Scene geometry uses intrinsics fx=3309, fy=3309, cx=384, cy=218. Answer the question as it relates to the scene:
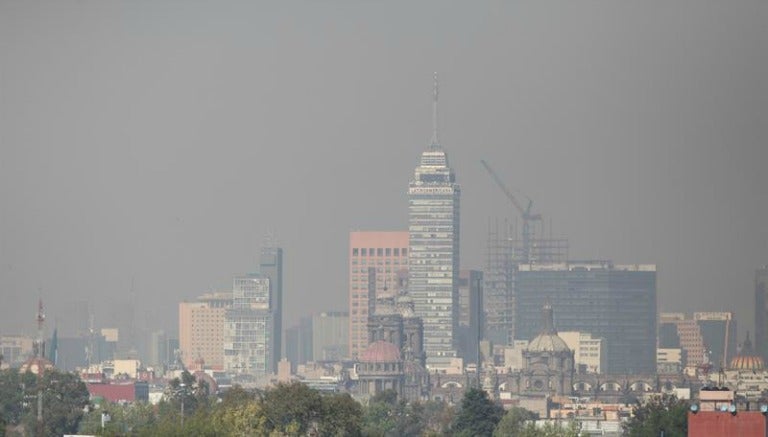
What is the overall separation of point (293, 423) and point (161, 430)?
4.82m

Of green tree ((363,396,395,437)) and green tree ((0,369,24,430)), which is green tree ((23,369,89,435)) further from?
green tree ((363,396,395,437))

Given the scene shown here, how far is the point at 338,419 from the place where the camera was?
4808 inches

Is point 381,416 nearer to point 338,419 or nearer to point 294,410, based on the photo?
point 338,419

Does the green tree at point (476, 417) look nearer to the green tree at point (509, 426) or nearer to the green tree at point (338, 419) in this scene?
the green tree at point (509, 426)

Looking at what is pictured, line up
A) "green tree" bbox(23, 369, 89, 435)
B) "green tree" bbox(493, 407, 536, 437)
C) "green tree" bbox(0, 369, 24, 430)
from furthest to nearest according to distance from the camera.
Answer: "green tree" bbox(0, 369, 24, 430) < "green tree" bbox(23, 369, 89, 435) < "green tree" bbox(493, 407, 536, 437)

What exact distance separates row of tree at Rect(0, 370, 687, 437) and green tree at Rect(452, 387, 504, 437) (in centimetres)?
5

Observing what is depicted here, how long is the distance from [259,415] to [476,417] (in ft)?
106

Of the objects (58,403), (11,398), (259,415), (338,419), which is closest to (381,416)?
(11,398)

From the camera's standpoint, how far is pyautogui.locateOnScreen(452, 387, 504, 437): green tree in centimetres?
15100

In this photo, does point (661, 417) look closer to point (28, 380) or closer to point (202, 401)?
point (202, 401)

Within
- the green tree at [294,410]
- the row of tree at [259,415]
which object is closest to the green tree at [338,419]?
the row of tree at [259,415]

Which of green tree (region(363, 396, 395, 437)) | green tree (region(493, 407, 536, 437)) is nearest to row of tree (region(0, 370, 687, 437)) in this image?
green tree (region(363, 396, 395, 437))

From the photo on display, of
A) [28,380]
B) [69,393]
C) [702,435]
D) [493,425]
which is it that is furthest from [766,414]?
[28,380]

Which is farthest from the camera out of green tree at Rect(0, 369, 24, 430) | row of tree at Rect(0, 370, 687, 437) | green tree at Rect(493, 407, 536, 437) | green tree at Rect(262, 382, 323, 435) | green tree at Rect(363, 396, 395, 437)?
green tree at Rect(363, 396, 395, 437)
